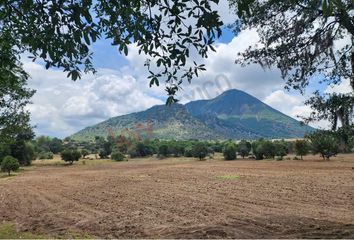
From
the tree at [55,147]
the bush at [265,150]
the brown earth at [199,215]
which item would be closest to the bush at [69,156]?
the bush at [265,150]

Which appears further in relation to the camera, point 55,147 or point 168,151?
point 55,147

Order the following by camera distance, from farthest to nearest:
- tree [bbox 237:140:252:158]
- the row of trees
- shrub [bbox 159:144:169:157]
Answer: shrub [bbox 159:144:169:157], tree [bbox 237:140:252:158], the row of trees

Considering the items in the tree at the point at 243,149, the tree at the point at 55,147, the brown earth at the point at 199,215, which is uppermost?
the tree at the point at 55,147

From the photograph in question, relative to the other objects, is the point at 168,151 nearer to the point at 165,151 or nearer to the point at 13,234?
the point at 165,151

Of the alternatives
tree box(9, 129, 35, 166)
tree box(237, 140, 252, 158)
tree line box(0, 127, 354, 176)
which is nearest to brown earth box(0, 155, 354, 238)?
tree line box(0, 127, 354, 176)

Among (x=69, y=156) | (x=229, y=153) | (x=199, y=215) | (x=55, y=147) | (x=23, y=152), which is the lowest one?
(x=199, y=215)

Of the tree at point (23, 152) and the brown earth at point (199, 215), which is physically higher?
the tree at point (23, 152)

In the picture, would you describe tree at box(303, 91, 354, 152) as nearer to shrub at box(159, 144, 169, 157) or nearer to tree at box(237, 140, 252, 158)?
tree at box(237, 140, 252, 158)

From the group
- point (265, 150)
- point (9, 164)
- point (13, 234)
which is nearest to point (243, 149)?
point (265, 150)

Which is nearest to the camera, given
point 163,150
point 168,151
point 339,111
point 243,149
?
point 339,111

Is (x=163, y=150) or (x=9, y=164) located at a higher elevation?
(x=163, y=150)

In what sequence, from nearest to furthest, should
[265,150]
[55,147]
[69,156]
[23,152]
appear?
[23,152], [69,156], [265,150], [55,147]

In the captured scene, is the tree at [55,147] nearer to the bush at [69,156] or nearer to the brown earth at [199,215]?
the bush at [69,156]

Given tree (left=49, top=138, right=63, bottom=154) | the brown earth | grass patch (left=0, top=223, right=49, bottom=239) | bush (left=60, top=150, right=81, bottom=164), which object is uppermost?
tree (left=49, top=138, right=63, bottom=154)
